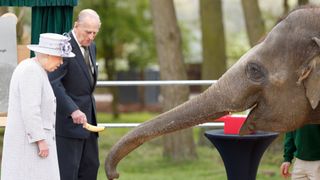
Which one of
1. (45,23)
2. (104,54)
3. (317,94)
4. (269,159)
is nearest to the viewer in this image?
(317,94)

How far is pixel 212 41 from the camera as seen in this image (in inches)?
728

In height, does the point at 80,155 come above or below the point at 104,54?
above

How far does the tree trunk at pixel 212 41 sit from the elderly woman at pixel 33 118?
10929 millimetres

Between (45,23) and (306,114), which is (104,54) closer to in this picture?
(45,23)

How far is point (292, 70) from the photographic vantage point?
7.12 m

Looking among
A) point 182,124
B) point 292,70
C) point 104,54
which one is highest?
point 292,70

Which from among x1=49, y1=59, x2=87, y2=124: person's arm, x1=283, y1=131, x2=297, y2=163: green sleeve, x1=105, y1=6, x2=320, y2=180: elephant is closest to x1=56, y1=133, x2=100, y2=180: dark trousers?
x1=49, y1=59, x2=87, y2=124: person's arm

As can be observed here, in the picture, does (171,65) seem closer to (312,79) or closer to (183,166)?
(183,166)

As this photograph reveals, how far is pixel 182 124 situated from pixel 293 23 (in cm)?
119

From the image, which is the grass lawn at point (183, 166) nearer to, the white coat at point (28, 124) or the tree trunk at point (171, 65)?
the tree trunk at point (171, 65)

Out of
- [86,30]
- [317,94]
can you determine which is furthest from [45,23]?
[317,94]

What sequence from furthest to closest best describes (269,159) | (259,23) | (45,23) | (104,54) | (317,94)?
(104,54)
(259,23)
(269,159)
(45,23)
(317,94)

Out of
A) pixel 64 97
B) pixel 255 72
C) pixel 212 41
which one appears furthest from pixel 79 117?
pixel 212 41

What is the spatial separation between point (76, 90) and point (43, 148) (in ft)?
4.24
